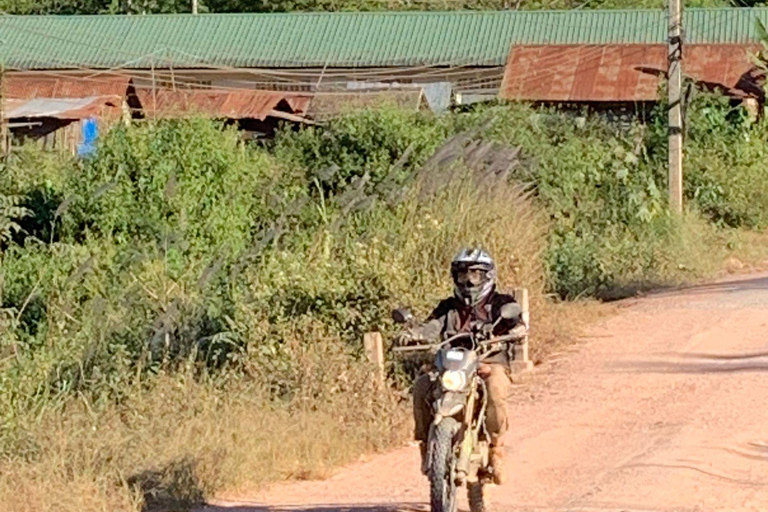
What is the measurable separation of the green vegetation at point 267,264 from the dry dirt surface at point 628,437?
0.55 m

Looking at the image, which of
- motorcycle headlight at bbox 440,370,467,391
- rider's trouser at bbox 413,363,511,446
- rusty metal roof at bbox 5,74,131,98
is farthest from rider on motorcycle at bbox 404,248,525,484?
rusty metal roof at bbox 5,74,131,98

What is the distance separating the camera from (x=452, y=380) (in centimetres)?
759

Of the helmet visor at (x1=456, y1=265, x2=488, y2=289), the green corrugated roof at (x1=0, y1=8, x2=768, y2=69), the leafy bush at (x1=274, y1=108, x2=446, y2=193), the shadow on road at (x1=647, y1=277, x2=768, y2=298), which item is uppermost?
the green corrugated roof at (x1=0, y1=8, x2=768, y2=69)

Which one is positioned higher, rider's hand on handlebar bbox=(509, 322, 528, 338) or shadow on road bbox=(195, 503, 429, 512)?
rider's hand on handlebar bbox=(509, 322, 528, 338)

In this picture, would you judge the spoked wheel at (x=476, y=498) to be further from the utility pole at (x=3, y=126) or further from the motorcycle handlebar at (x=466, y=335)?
the utility pole at (x=3, y=126)

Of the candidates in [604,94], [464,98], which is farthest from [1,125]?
[464,98]

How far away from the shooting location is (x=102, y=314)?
14.9 m

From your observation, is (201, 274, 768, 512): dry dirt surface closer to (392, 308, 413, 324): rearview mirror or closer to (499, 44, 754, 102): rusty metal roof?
(392, 308, 413, 324): rearview mirror

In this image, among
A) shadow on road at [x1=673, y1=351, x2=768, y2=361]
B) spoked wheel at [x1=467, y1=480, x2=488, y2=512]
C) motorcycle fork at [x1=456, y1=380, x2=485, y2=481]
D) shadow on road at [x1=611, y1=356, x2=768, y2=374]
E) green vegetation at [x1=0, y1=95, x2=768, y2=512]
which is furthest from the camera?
shadow on road at [x1=673, y1=351, x2=768, y2=361]

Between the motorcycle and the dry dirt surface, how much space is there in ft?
2.53

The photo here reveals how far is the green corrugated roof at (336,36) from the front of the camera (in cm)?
4175

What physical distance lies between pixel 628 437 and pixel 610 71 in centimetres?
2439

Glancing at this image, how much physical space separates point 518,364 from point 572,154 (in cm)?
1142

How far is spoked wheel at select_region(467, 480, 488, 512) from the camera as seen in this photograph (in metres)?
8.26
